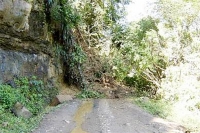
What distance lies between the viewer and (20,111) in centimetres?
851

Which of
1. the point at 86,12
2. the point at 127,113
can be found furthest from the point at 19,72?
the point at 86,12

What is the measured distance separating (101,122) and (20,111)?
8.08 feet

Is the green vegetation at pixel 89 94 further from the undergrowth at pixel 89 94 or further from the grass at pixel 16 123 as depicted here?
the grass at pixel 16 123

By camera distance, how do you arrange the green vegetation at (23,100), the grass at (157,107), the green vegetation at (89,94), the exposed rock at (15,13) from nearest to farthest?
the green vegetation at (23,100)
the exposed rock at (15,13)
the grass at (157,107)
the green vegetation at (89,94)

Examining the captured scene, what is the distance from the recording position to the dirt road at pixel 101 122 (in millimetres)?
7438

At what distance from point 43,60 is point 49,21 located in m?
2.96

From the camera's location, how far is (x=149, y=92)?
1520 centimetres

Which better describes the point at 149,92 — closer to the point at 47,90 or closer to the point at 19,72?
the point at 47,90

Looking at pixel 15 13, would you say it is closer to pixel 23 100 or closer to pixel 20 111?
pixel 23 100

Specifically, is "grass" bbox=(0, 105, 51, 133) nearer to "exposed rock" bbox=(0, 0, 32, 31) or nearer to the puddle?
the puddle

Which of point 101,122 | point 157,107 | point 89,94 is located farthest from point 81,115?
point 89,94

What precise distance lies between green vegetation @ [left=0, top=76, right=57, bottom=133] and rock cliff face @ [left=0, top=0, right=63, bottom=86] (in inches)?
18.5

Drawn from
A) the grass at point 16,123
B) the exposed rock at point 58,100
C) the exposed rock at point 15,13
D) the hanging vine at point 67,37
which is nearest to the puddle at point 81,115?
the exposed rock at point 58,100

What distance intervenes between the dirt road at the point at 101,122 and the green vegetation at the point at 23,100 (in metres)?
0.44
